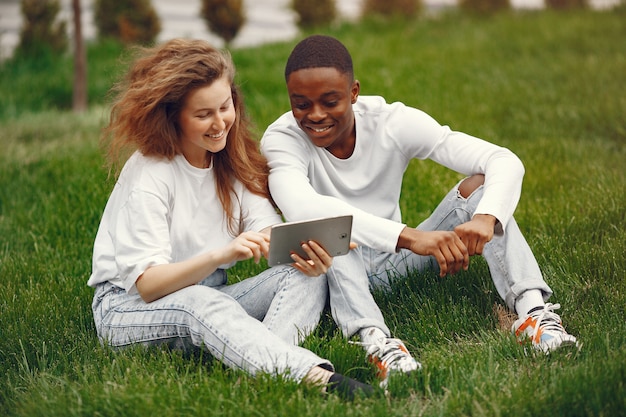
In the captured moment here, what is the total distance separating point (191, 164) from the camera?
3506 mm

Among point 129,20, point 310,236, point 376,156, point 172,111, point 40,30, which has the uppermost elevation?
point 129,20

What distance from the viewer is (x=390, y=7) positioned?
13414mm

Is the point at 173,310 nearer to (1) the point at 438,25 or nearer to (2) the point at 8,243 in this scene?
(2) the point at 8,243

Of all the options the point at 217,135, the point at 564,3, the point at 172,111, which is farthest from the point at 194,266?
the point at 564,3

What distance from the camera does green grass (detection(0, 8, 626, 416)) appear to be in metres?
2.80

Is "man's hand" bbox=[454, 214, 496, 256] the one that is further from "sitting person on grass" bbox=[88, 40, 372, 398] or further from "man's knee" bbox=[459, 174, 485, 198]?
"sitting person on grass" bbox=[88, 40, 372, 398]

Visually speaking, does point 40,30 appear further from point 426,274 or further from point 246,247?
point 246,247

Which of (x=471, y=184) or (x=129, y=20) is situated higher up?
(x=129, y=20)

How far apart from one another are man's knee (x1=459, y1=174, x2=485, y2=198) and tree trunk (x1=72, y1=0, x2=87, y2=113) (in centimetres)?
646

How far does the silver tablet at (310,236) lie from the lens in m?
3.10

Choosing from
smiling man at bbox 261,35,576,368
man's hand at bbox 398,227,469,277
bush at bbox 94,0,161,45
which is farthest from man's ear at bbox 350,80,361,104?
bush at bbox 94,0,161,45

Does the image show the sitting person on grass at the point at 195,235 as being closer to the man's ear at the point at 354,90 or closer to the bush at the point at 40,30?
the man's ear at the point at 354,90

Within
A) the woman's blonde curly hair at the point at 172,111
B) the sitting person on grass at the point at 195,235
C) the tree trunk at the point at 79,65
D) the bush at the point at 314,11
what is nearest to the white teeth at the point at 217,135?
the sitting person on grass at the point at 195,235

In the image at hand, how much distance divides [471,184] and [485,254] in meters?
0.33
